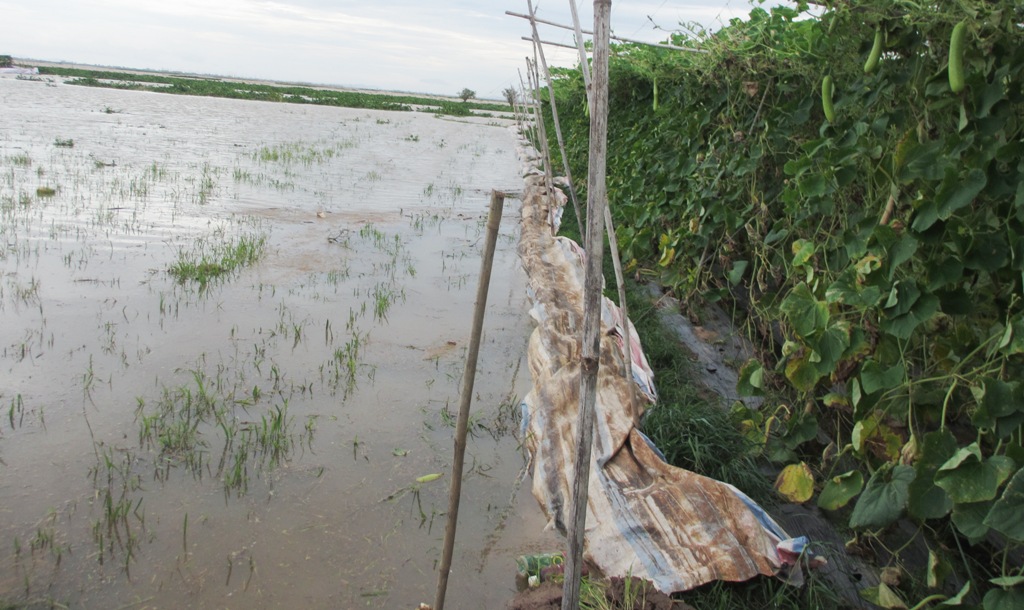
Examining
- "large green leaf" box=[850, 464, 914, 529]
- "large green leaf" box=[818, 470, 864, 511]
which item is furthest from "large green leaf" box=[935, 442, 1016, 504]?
"large green leaf" box=[818, 470, 864, 511]

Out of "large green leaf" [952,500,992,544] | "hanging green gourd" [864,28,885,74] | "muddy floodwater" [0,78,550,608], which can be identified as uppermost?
"hanging green gourd" [864,28,885,74]

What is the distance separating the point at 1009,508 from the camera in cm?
185

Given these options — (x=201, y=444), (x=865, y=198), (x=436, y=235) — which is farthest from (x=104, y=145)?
(x=865, y=198)

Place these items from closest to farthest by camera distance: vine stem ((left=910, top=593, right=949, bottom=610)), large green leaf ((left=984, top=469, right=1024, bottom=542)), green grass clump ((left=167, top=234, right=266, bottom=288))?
large green leaf ((left=984, top=469, right=1024, bottom=542)) → vine stem ((left=910, top=593, right=949, bottom=610)) → green grass clump ((left=167, top=234, right=266, bottom=288))

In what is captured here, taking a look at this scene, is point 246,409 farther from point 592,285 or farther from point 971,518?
point 971,518

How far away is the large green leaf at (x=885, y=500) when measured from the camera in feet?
7.36

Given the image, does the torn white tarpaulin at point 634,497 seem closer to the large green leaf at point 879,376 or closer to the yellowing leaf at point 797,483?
the yellowing leaf at point 797,483

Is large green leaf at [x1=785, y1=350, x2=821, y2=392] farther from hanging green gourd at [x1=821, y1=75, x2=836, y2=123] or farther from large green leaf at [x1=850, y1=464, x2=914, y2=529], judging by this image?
hanging green gourd at [x1=821, y1=75, x2=836, y2=123]

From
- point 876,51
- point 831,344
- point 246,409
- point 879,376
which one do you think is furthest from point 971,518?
point 246,409

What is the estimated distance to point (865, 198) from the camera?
9.58 feet

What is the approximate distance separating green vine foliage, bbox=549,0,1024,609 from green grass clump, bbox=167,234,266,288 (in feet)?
15.0

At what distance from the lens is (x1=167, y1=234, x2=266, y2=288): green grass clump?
643cm

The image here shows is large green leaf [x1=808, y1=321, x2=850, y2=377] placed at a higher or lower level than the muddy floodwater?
higher

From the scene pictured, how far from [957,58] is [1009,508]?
1.32m
